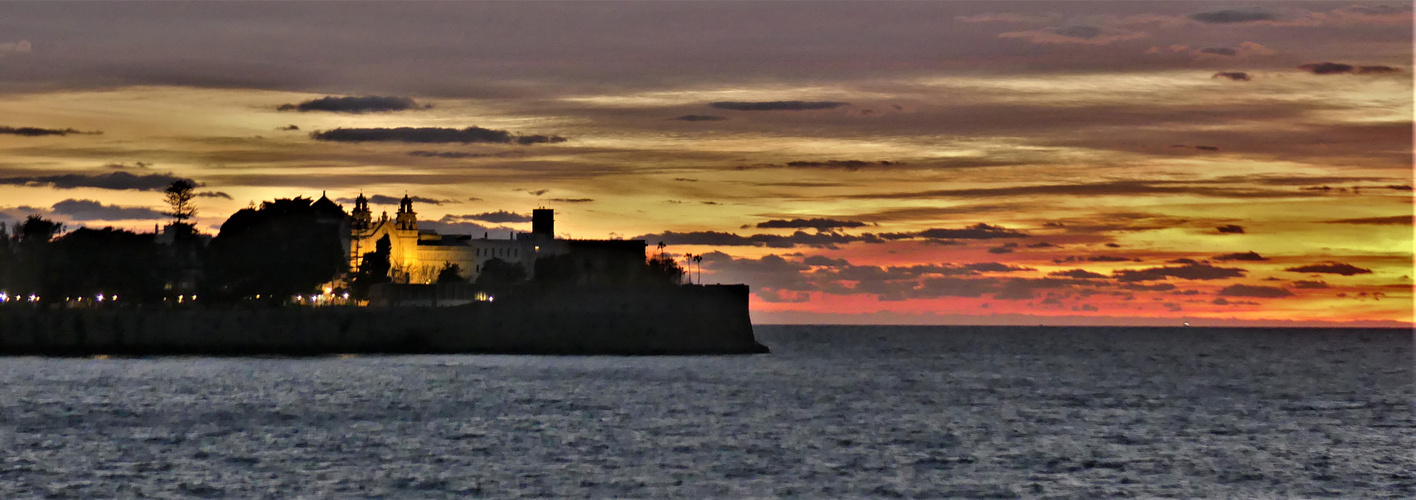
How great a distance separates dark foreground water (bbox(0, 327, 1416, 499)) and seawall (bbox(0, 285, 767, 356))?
34.4 meters

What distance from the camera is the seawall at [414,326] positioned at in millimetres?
130000

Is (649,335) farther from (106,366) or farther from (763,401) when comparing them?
(763,401)

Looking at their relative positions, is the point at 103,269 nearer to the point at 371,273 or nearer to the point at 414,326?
the point at 414,326

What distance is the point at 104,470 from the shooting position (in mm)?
40031

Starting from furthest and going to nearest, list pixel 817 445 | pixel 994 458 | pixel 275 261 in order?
pixel 275 261 → pixel 817 445 → pixel 994 458

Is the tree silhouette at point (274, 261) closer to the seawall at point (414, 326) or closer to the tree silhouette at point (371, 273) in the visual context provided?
the seawall at point (414, 326)

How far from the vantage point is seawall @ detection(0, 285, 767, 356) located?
427 feet

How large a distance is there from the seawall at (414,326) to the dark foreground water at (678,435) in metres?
34.4

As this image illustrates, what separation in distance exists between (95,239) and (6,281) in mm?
11525

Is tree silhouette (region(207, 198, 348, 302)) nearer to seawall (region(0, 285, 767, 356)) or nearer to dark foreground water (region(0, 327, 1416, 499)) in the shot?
seawall (region(0, 285, 767, 356))

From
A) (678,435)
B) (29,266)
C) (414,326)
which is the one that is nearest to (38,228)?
(29,266)

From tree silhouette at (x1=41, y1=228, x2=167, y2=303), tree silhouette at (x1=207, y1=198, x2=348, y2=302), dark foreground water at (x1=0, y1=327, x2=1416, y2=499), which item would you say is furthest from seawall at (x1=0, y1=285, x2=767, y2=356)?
dark foreground water at (x1=0, y1=327, x2=1416, y2=499)

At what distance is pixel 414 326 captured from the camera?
132 m

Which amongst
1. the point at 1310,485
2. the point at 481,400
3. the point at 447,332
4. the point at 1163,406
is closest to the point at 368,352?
the point at 447,332
